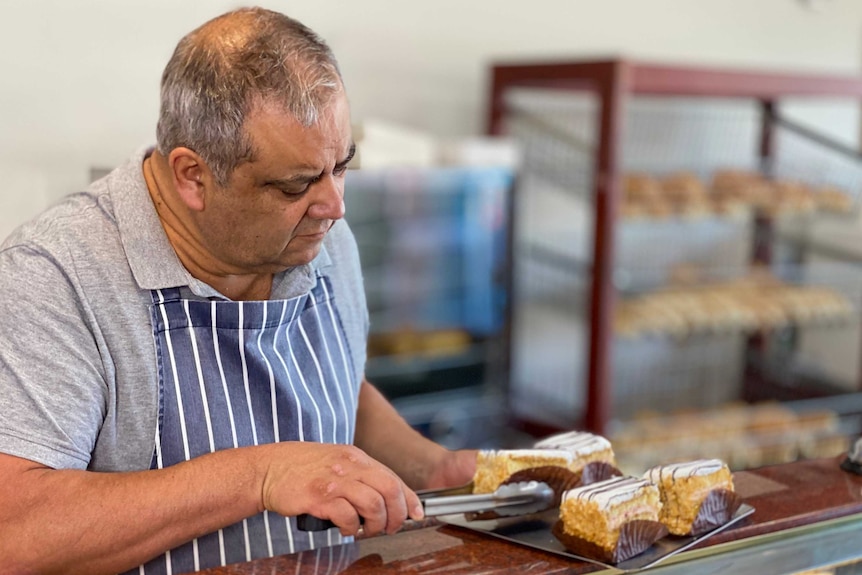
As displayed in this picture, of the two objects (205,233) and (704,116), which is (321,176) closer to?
(205,233)

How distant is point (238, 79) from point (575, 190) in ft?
9.29

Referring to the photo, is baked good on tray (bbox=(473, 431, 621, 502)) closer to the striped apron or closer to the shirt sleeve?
the striped apron

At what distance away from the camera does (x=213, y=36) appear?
1419 millimetres

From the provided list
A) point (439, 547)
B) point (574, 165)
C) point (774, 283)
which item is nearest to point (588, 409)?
point (574, 165)

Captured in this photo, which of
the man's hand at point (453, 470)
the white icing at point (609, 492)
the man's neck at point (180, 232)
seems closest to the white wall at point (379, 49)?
the man's neck at point (180, 232)

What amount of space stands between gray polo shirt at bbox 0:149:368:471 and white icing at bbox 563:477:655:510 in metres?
0.63

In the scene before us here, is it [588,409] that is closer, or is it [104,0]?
[104,0]

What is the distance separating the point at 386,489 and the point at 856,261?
4.22 metres

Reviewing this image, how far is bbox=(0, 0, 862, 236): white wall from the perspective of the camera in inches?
124

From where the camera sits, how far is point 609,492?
1377 millimetres

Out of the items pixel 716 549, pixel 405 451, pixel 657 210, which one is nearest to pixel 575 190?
pixel 657 210

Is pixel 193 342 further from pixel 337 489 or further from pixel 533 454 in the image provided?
pixel 533 454

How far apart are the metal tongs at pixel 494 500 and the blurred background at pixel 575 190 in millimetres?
1562

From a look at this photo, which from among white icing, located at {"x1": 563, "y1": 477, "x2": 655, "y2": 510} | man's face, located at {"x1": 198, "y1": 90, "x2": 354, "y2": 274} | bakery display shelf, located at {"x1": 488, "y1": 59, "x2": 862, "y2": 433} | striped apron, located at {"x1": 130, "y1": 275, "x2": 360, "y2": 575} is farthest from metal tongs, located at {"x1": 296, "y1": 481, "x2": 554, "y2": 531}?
bakery display shelf, located at {"x1": 488, "y1": 59, "x2": 862, "y2": 433}
